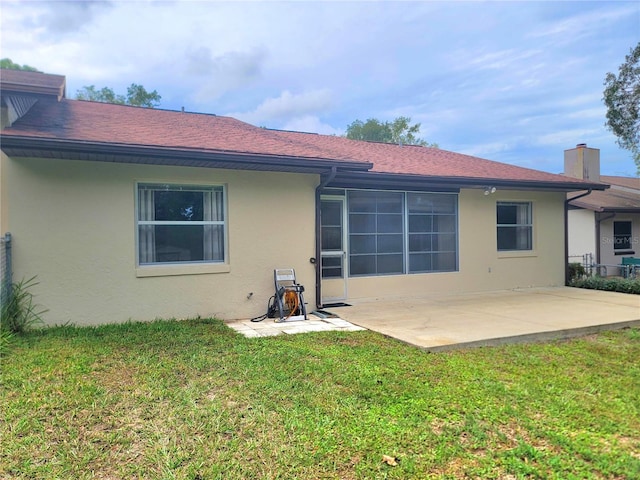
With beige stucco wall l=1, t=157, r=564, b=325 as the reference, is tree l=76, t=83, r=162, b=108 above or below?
above

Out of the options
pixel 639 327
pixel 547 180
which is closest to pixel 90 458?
pixel 639 327

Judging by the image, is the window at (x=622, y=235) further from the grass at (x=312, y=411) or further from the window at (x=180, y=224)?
the window at (x=180, y=224)

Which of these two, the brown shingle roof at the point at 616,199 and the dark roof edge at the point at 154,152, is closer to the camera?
the dark roof edge at the point at 154,152

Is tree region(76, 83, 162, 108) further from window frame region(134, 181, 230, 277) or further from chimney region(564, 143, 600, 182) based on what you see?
window frame region(134, 181, 230, 277)

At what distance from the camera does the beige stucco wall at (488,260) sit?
31.3ft

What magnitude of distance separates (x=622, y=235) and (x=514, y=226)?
10231mm

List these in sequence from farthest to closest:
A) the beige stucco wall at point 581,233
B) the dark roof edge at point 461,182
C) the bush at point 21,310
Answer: the beige stucco wall at point 581,233 < the dark roof edge at point 461,182 < the bush at point 21,310

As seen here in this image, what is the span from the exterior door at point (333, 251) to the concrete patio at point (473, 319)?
56 centimetres

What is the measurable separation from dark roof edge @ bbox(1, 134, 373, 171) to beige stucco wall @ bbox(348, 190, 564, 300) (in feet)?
9.49

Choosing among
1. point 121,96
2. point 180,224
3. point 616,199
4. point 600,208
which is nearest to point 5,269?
point 180,224

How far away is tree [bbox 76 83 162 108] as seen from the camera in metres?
31.1

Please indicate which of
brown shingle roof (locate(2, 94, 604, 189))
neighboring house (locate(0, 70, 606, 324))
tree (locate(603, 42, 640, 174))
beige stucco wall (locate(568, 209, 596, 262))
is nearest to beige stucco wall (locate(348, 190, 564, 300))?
neighboring house (locate(0, 70, 606, 324))

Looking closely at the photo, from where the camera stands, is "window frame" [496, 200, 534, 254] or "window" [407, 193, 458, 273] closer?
"window" [407, 193, 458, 273]

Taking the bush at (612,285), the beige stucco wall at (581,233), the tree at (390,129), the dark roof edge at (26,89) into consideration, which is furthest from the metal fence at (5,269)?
the tree at (390,129)
